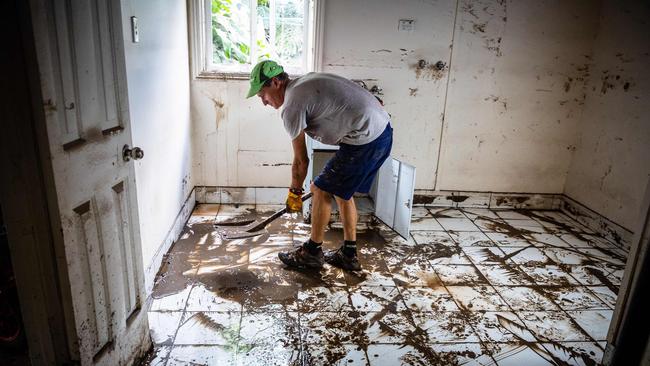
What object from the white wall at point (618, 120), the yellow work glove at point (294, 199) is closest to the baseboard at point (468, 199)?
the white wall at point (618, 120)

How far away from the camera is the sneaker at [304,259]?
2.70m

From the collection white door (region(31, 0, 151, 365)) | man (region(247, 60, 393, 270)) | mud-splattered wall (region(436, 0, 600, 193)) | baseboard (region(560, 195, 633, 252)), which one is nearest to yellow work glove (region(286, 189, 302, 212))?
man (region(247, 60, 393, 270))

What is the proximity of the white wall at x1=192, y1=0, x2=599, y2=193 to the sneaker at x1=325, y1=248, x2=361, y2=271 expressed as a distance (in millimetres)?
1222

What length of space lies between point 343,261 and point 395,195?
0.75 m

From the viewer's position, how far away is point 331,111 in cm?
232

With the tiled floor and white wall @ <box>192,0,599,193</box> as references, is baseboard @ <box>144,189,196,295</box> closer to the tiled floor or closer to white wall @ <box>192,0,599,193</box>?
the tiled floor

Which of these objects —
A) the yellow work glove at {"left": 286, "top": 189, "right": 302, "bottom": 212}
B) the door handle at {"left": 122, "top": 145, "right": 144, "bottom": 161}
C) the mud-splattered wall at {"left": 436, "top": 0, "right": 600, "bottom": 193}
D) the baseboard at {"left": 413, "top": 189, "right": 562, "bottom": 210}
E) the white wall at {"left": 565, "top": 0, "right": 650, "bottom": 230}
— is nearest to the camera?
the door handle at {"left": 122, "top": 145, "right": 144, "bottom": 161}

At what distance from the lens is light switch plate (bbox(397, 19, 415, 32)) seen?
350 centimetres

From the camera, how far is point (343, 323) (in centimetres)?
215

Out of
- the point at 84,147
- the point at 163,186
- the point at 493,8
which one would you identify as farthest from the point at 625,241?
the point at 84,147

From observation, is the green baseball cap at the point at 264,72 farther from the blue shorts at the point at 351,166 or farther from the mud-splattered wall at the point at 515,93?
the mud-splattered wall at the point at 515,93

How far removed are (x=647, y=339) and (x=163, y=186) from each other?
259cm

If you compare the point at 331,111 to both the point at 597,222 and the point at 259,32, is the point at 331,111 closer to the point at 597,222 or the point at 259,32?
the point at 259,32

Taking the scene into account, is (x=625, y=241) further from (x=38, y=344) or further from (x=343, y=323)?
(x=38, y=344)
